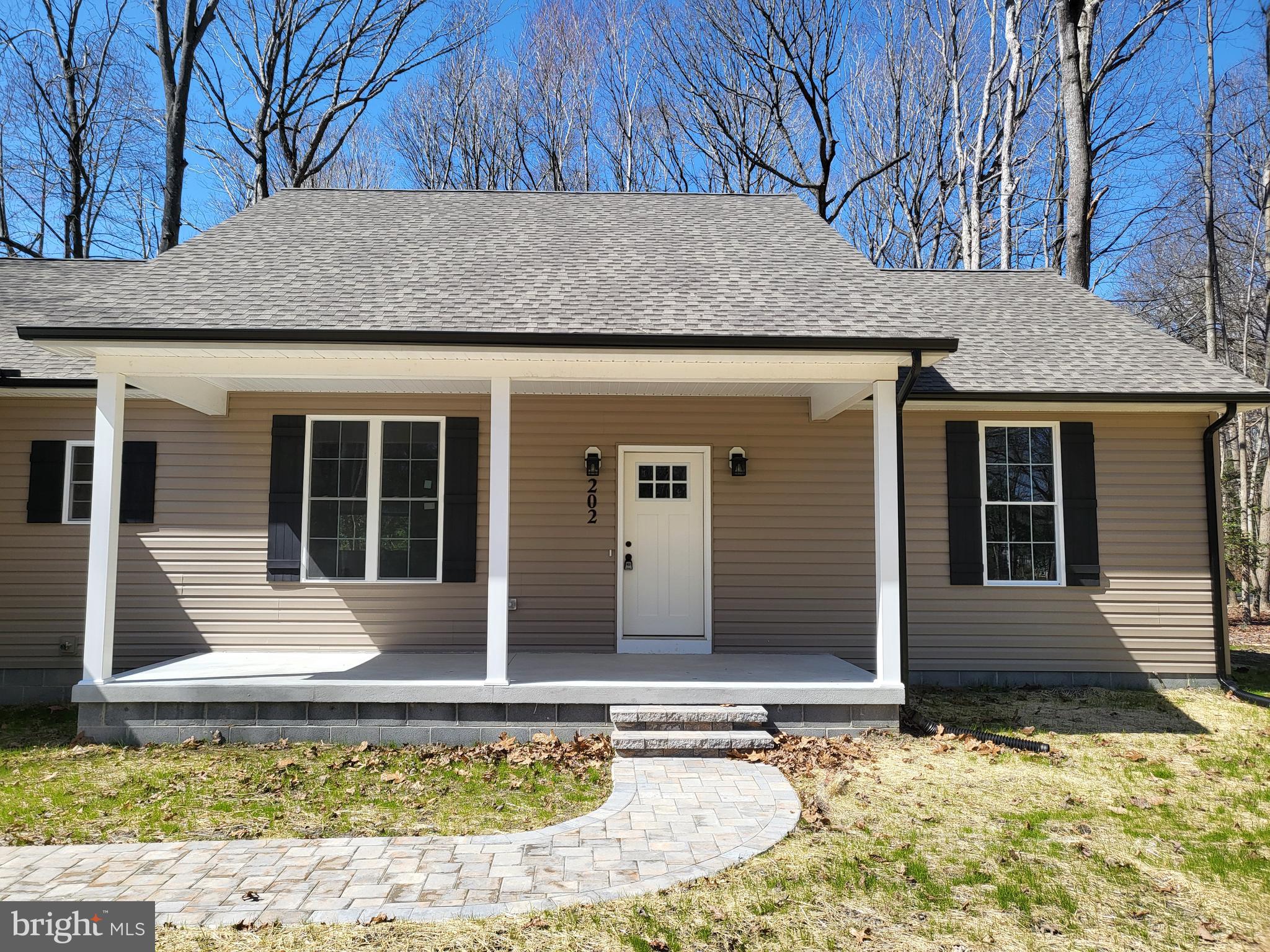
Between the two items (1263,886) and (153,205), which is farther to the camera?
(153,205)

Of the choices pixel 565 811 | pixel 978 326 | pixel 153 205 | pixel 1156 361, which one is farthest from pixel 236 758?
pixel 153 205

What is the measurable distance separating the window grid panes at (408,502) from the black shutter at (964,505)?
5.11 metres

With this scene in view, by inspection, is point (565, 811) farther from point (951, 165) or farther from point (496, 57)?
point (496, 57)

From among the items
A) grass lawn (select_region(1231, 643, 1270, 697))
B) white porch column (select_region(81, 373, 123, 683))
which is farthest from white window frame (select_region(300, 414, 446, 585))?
grass lawn (select_region(1231, 643, 1270, 697))

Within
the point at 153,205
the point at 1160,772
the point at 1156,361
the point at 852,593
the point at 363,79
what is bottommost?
the point at 1160,772

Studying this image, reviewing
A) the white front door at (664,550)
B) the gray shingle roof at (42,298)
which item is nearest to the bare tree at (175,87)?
the gray shingle roof at (42,298)

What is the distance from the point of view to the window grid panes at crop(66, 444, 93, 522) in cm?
774

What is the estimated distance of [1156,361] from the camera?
8000mm

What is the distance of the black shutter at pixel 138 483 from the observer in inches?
302

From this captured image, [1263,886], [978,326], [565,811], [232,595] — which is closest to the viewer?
[1263,886]

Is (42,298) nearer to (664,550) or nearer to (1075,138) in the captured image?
(664,550)

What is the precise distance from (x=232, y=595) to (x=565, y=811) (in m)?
4.77

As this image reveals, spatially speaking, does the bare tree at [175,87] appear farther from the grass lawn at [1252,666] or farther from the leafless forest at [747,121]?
the grass lawn at [1252,666]

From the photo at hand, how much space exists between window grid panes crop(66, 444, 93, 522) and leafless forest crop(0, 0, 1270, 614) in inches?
279
